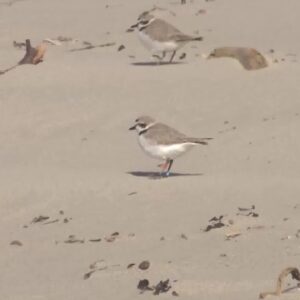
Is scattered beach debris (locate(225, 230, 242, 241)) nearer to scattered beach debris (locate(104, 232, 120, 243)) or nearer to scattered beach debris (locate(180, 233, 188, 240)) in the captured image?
scattered beach debris (locate(180, 233, 188, 240))

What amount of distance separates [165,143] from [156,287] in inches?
143

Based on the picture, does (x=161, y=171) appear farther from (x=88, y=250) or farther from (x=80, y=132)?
(x=88, y=250)

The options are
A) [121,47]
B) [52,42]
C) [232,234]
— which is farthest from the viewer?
[52,42]

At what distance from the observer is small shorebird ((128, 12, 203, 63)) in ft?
48.3

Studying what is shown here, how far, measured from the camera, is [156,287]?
7109mm

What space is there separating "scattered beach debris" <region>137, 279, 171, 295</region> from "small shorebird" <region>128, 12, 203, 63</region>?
764 centimetres

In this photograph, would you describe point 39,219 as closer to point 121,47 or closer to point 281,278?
point 281,278

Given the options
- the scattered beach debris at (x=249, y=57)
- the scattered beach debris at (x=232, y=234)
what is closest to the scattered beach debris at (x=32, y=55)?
the scattered beach debris at (x=249, y=57)

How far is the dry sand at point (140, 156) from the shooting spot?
7652 mm

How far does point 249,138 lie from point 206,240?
348 centimetres

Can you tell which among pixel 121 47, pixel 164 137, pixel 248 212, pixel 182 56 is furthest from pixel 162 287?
pixel 121 47

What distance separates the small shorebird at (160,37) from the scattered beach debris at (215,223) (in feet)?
20.2

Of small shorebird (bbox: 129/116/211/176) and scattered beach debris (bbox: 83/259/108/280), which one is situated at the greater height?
small shorebird (bbox: 129/116/211/176)

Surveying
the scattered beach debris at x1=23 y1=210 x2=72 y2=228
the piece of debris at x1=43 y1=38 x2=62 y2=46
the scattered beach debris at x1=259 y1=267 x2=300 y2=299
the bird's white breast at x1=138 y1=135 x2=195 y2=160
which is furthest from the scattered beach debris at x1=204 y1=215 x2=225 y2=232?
the piece of debris at x1=43 y1=38 x2=62 y2=46
